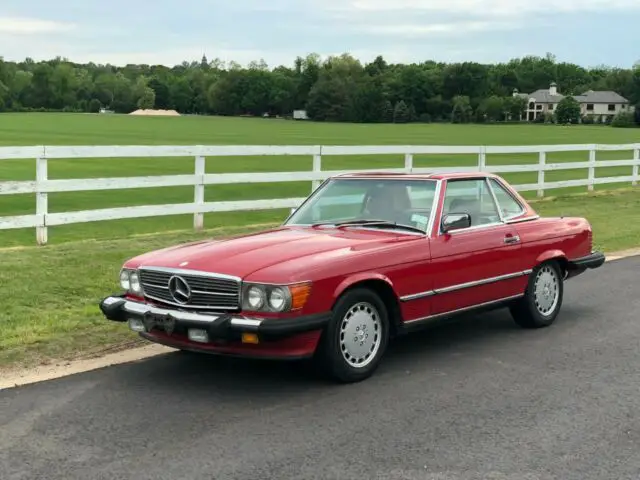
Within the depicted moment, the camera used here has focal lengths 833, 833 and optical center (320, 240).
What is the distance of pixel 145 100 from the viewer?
570 feet

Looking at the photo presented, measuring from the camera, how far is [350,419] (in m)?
4.94

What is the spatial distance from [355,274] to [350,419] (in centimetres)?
106

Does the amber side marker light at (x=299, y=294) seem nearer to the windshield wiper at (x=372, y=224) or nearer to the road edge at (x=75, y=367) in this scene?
the windshield wiper at (x=372, y=224)

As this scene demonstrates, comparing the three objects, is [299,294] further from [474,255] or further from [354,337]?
[474,255]

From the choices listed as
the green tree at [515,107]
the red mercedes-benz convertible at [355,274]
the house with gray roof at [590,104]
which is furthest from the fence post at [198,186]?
the house with gray roof at [590,104]

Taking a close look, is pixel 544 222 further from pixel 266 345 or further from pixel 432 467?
pixel 432 467

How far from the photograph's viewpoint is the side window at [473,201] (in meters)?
6.81

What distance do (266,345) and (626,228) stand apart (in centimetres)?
1114

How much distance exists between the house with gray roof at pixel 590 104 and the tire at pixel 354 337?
16300cm

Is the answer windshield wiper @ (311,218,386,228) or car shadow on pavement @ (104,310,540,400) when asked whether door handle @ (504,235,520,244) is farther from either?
windshield wiper @ (311,218,386,228)

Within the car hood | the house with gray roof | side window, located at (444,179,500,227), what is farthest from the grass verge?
the house with gray roof

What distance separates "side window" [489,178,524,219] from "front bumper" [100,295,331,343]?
8.46 ft

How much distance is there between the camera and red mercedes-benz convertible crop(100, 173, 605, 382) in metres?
5.31

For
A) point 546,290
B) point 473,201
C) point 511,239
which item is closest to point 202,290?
point 473,201
